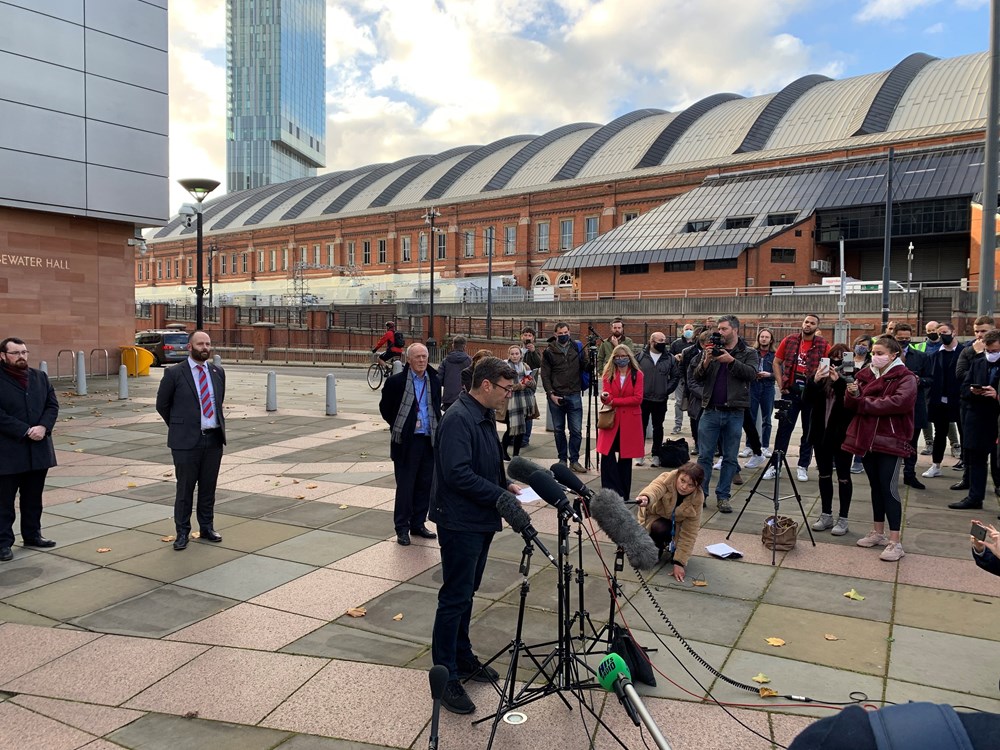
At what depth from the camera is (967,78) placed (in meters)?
47.5

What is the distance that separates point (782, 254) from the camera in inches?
1747

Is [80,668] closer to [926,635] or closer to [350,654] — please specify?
[350,654]

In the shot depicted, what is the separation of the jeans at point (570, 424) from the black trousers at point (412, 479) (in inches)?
135

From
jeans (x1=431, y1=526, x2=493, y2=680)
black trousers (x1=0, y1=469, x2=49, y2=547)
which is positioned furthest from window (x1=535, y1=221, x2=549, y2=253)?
jeans (x1=431, y1=526, x2=493, y2=680)

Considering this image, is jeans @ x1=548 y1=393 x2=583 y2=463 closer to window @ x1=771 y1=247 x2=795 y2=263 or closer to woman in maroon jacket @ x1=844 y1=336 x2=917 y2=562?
woman in maroon jacket @ x1=844 y1=336 x2=917 y2=562

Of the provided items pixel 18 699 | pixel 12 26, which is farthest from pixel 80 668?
pixel 12 26

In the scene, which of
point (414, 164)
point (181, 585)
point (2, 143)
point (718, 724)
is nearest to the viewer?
point (718, 724)

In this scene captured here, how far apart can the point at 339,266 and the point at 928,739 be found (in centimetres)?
7444

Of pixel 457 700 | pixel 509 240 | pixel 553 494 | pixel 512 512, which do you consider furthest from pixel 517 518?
pixel 509 240

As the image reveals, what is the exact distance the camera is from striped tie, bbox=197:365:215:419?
7309 millimetres

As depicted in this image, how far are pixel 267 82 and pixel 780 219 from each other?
476 feet

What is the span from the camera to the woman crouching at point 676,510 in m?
6.41

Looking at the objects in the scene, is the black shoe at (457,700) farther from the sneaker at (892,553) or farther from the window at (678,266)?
the window at (678,266)

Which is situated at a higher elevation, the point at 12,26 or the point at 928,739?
the point at 12,26
